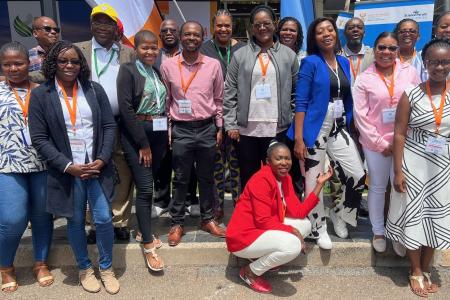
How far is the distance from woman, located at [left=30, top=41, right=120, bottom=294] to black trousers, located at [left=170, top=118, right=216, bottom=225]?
61 cm

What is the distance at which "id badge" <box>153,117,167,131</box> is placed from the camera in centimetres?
331

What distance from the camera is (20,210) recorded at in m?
3.07

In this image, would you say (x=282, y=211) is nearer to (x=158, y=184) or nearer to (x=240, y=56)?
(x=240, y=56)

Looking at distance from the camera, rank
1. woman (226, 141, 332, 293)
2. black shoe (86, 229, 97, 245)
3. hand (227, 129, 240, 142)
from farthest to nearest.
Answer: black shoe (86, 229, 97, 245)
hand (227, 129, 240, 142)
woman (226, 141, 332, 293)

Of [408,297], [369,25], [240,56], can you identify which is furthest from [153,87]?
[369,25]

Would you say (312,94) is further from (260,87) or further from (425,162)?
(425,162)

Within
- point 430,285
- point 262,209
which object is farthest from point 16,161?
point 430,285

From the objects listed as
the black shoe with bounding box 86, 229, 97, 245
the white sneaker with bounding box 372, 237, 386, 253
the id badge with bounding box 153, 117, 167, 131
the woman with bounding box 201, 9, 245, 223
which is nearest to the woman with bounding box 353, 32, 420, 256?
the white sneaker with bounding box 372, 237, 386, 253

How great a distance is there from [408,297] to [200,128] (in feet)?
7.10

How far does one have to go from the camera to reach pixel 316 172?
3.43 metres

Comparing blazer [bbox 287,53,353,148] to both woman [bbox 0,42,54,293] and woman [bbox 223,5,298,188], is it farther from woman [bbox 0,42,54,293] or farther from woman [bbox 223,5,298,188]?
woman [bbox 0,42,54,293]

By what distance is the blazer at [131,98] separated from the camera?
10.4ft

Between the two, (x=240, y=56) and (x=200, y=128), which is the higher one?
(x=240, y=56)

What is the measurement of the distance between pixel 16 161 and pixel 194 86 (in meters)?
1.52
